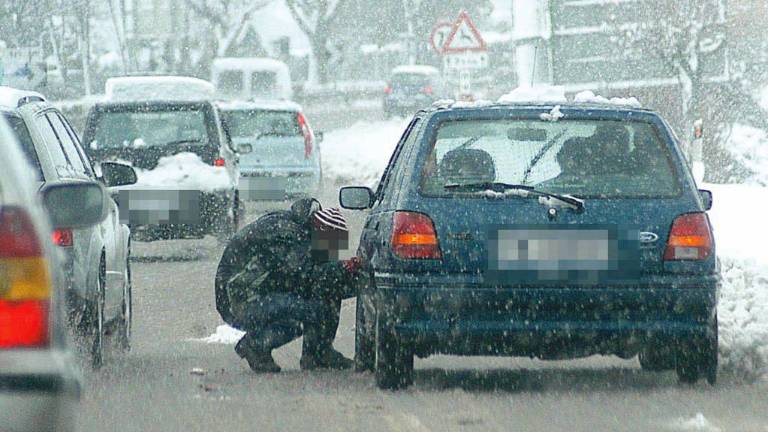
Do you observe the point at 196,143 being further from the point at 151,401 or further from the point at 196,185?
the point at 151,401

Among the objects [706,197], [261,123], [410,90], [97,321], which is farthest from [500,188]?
[410,90]

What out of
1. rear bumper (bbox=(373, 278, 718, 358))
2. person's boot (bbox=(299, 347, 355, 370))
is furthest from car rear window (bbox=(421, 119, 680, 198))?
person's boot (bbox=(299, 347, 355, 370))

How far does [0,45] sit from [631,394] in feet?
84.4

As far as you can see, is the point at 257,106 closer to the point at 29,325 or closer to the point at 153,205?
the point at 153,205

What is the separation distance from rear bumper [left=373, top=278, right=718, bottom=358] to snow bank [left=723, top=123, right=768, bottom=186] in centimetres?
2088

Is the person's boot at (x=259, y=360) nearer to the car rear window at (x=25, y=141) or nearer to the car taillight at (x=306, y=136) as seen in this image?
the car rear window at (x=25, y=141)

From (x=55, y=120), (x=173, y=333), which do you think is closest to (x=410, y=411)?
(x=55, y=120)

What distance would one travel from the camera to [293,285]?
29.8ft

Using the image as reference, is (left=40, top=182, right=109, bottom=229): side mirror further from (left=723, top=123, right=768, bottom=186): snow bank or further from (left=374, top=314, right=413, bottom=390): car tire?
(left=723, top=123, right=768, bottom=186): snow bank

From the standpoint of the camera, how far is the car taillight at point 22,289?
4.27 meters

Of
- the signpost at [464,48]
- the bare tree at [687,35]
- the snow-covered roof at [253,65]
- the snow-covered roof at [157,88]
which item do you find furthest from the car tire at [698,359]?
the snow-covered roof at [253,65]

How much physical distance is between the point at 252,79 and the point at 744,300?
33252 mm

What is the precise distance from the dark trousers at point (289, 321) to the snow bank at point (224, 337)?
5.63 feet

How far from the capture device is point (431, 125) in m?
8.26
